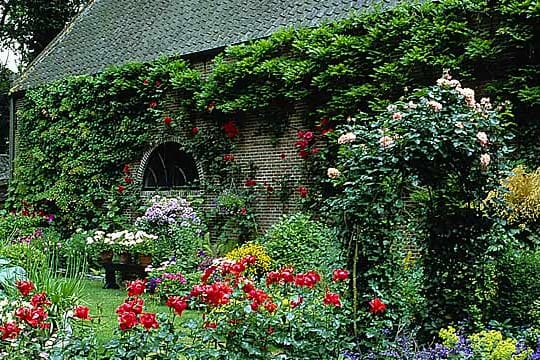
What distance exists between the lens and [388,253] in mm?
4734

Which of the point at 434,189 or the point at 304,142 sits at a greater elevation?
the point at 304,142

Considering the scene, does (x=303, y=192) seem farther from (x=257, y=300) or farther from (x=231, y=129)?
(x=257, y=300)

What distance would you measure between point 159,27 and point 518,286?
10.1 metres

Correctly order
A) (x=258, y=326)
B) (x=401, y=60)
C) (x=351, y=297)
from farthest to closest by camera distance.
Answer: (x=401, y=60)
(x=351, y=297)
(x=258, y=326)

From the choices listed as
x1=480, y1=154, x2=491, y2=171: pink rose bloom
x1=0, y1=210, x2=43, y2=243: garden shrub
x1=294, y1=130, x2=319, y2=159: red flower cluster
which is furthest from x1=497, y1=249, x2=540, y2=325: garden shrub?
x1=0, y1=210, x2=43, y2=243: garden shrub

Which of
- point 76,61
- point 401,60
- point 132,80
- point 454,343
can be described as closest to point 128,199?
point 132,80

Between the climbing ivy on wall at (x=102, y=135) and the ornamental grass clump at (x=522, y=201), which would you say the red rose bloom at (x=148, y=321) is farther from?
the climbing ivy on wall at (x=102, y=135)

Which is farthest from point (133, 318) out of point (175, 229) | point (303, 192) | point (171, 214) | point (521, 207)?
point (171, 214)

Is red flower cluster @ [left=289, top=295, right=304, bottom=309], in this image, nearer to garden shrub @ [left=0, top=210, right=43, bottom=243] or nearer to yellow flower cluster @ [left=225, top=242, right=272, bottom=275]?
yellow flower cluster @ [left=225, top=242, right=272, bottom=275]

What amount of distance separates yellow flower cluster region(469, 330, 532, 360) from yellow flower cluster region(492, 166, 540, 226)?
5.66ft

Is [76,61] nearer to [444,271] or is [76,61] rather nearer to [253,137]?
[253,137]

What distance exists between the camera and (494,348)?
3.79m

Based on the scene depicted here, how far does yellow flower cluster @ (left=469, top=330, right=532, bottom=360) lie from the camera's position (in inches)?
143

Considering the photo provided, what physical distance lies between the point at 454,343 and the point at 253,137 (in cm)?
699
